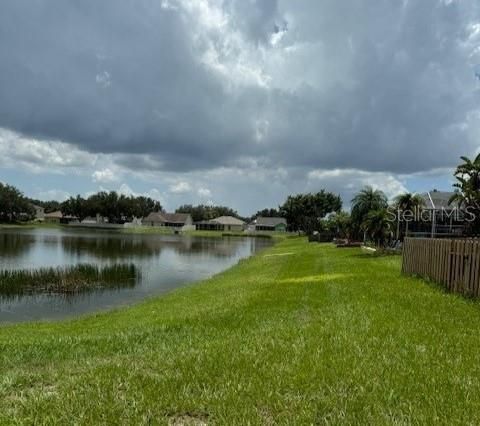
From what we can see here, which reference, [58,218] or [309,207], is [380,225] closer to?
[309,207]

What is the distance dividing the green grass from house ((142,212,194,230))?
132 meters

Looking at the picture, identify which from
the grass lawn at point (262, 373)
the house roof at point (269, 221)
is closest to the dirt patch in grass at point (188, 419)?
the grass lawn at point (262, 373)

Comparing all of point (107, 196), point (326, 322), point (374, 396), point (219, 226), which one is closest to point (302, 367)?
point (374, 396)

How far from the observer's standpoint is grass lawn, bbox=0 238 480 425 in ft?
15.2

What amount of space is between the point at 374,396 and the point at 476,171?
94.1ft

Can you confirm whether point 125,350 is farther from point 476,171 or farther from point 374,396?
point 476,171

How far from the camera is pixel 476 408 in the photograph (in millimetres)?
4684

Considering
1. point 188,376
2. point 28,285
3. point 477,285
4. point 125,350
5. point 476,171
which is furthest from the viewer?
point 476,171

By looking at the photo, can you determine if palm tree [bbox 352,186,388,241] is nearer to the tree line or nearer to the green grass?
the green grass

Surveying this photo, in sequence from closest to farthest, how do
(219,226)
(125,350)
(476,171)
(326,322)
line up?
(125,350) < (326,322) < (476,171) < (219,226)

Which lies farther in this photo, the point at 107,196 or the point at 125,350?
the point at 107,196

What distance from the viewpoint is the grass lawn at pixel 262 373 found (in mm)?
4633

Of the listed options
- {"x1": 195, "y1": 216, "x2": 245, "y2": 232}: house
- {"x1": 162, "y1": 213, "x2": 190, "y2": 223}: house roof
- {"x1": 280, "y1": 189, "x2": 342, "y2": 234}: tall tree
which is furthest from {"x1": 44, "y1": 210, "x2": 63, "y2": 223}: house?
{"x1": 280, "y1": 189, "x2": 342, "y2": 234}: tall tree

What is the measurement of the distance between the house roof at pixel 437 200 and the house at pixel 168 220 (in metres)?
119
